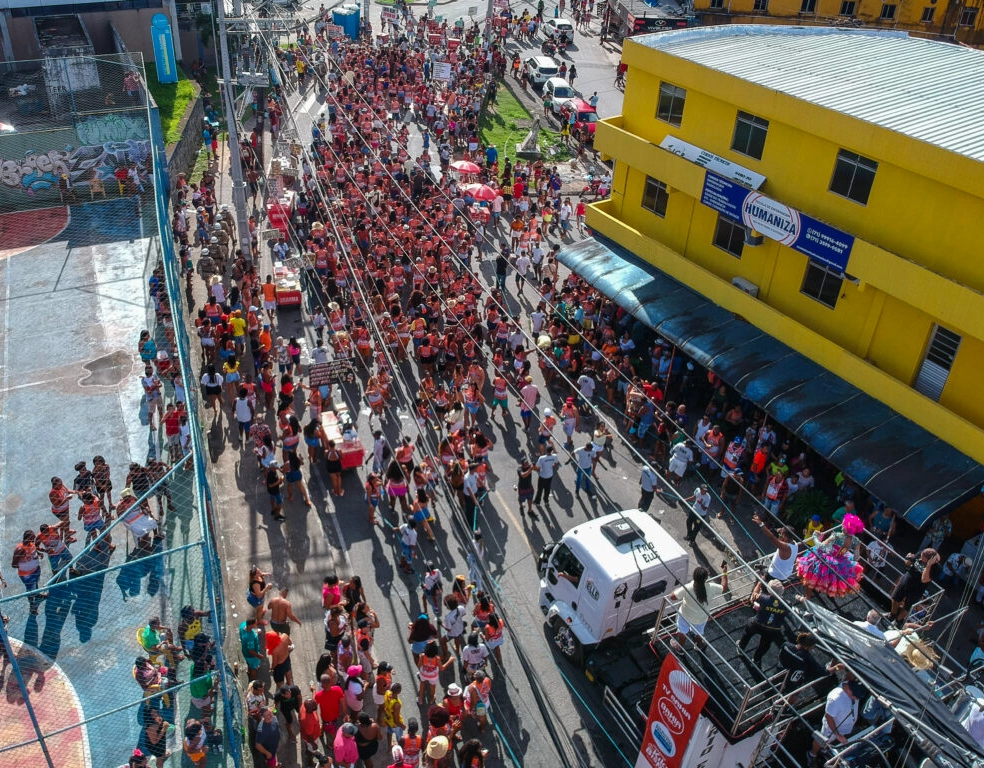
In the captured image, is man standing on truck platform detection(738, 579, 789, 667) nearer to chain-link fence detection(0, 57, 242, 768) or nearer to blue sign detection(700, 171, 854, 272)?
chain-link fence detection(0, 57, 242, 768)

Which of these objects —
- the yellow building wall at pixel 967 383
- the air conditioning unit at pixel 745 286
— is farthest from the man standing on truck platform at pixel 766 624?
the air conditioning unit at pixel 745 286

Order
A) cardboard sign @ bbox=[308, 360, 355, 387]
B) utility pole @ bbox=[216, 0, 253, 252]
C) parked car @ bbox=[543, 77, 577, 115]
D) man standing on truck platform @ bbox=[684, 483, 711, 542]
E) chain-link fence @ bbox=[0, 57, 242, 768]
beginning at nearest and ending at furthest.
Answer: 1. chain-link fence @ bbox=[0, 57, 242, 768]
2. man standing on truck platform @ bbox=[684, 483, 711, 542]
3. cardboard sign @ bbox=[308, 360, 355, 387]
4. utility pole @ bbox=[216, 0, 253, 252]
5. parked car @ bbox=[543, 77, 577, 115]

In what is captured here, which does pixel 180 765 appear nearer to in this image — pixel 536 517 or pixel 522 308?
pixel 536 517

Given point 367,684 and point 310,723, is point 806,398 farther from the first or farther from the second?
point 310,723

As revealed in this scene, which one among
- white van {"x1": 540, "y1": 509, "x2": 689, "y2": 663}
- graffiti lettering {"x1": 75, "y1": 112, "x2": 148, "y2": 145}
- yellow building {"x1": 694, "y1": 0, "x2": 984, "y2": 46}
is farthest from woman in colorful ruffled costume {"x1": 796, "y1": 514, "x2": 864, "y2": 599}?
yellow building {"x1": 694, "y1": 0, "x2": 984, "y2": 46}

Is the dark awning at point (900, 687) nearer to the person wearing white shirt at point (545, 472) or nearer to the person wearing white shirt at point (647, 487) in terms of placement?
the person wearing white shirt at point (647, 487)

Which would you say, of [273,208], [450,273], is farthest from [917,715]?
[273,208]
